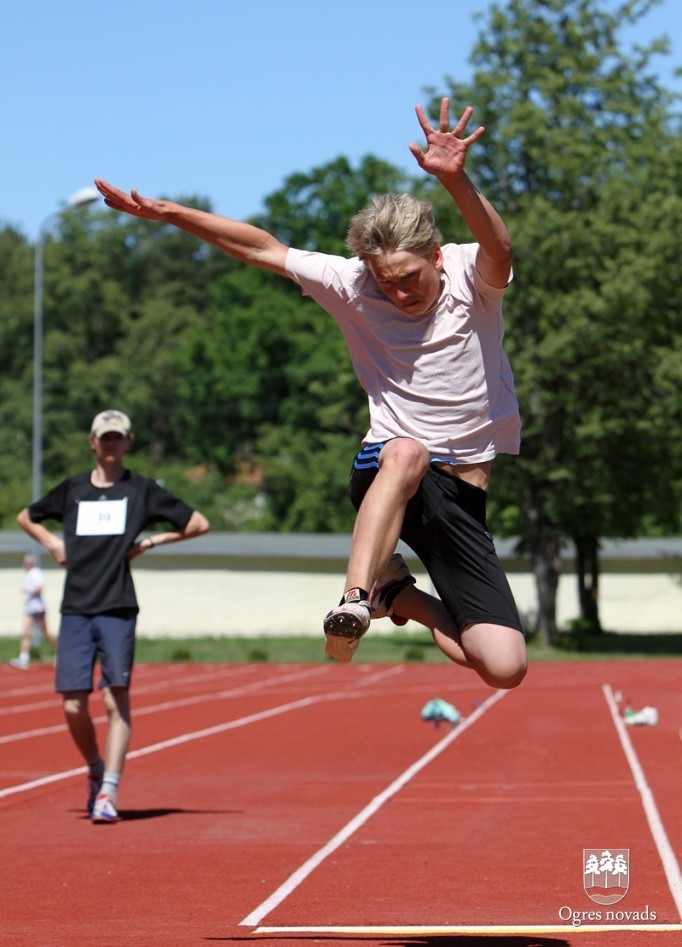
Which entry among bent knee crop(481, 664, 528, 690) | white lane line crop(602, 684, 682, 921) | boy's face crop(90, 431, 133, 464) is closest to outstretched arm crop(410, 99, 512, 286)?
bent knee crop(481, 664, 528, 690)

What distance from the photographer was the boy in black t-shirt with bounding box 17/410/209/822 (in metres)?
9.07

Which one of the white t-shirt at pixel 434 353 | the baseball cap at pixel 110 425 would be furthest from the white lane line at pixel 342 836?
the baseball cap at pixel 110 425

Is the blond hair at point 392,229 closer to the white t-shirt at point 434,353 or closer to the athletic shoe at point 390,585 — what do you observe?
the white t-shirt at point 434,353

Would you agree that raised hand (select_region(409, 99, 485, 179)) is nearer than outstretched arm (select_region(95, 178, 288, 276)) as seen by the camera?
Yes

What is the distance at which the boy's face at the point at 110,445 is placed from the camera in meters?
9.26

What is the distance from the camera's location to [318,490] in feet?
191

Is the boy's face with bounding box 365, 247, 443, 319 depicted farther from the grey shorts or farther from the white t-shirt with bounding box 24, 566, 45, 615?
the white t-shirt with bounding box 24, 566, 45, 615

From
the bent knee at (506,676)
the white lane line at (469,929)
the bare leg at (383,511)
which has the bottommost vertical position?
the white lane line at (469,929)

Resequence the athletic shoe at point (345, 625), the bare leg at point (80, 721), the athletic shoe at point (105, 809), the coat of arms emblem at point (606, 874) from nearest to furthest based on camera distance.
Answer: the athletic shoe at point (345, 625), the coat of arms emblem at point (606, 874), the athletic shoe at point (105, 809), the bare leg at point (80, 721)

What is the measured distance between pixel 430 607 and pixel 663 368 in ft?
95.4

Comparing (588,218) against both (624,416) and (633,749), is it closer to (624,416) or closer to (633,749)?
(624,416)

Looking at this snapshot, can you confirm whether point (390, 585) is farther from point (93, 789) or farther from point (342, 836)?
point (93, 789)

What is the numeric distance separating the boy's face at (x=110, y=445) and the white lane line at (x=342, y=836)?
8.66ft

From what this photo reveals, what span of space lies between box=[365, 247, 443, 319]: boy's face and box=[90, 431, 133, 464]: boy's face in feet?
13.5
